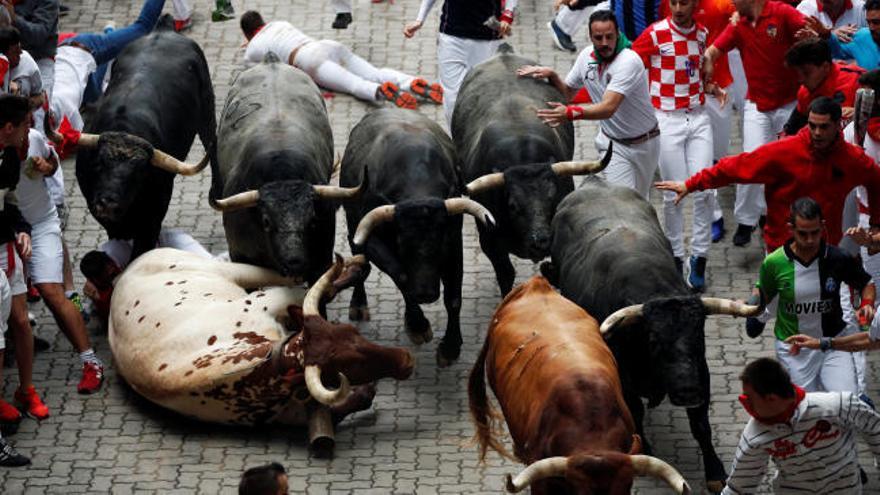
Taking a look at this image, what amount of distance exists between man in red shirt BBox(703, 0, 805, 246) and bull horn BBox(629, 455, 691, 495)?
5.76m

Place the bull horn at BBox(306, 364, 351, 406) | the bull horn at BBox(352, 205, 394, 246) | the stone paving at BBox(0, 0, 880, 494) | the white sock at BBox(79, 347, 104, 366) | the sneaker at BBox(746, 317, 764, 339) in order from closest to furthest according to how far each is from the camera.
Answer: the bull horn at BBox(306, 364, 351, 406)
the sneaker at BBox(746, 317, 764, 339)
the stone paving at BBox(0, 0, 880, 494)
the bull horn at BBox(352, 205, 394, 246)
the white sock at BBox(79, 347, 104, 366)

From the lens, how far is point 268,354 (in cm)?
1305

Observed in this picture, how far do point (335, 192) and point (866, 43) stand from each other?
4.47m

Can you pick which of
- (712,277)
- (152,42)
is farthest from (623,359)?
(152,42)

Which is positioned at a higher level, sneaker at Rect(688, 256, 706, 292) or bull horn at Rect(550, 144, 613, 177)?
bull horn at Rect(550, 144, 613, 177)

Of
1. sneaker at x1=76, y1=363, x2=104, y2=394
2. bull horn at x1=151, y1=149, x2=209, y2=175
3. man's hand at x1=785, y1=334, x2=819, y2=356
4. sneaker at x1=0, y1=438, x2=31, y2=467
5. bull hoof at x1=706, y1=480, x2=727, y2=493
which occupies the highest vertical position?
man's hand at x1=785, y1=334, x2=819, y2=356

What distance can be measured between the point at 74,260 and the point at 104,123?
1377 millimetres

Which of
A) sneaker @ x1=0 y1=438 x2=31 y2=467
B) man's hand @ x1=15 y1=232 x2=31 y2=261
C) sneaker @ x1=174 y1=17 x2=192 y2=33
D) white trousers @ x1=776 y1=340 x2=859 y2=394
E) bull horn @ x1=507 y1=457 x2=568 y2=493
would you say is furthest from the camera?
sneaker @ x1=174 y1=17 x2=192 y2=33

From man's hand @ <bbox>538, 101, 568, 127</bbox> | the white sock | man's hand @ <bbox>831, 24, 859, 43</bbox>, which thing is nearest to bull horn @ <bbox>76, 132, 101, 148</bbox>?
the white sock

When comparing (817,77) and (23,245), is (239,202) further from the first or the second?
(817,77)

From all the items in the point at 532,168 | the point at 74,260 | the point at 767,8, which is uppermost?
the point at 767,8

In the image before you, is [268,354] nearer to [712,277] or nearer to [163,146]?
[163,146]

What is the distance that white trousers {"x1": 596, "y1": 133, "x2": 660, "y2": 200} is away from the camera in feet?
50.0

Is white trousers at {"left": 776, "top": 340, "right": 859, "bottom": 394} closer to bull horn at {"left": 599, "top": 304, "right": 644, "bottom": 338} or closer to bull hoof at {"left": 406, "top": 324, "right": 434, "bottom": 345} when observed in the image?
bull horn at {"left": 599, "top": 304, "right": 644, "bottom": 338}
